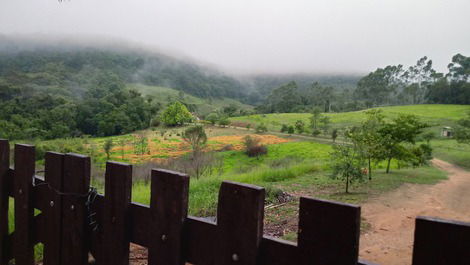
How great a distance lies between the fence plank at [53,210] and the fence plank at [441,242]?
1.62m

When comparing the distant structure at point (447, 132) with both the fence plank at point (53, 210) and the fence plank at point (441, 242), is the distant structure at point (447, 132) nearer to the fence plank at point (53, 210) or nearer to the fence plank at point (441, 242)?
the fence plank at point (441, 242)

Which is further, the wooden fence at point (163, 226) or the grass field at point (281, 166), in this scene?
the grass field at point (281, 166)

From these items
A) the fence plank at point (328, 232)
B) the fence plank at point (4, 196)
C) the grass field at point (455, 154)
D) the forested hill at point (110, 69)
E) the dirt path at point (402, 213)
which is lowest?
the grass field at point (455, 154)

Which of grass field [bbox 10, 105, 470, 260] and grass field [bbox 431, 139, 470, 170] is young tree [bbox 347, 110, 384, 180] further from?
grass field [bbox 431, 139, 470, 170]

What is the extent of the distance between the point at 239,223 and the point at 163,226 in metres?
0.37

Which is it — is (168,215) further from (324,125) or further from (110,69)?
(110,69)

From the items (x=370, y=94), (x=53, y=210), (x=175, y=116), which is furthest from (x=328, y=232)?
(x=370, y=94)

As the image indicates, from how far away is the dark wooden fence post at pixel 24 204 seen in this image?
6.07 ft

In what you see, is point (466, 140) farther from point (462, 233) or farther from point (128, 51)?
point (128, 51)

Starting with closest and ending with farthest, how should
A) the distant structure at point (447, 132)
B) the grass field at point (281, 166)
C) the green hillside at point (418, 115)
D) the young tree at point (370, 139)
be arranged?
the grass field at point (281, 166) < the young tree at point (370, 139) < the distant structure at point (447, 132) < the green hillside at point (418, 115)

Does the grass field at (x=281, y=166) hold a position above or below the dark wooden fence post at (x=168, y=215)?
below

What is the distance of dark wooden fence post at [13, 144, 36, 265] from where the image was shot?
185 centimetres

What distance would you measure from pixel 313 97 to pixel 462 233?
8611cm

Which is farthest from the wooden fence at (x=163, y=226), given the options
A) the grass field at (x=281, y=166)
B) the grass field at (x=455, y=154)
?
the grass field at (x=455, y=154)
